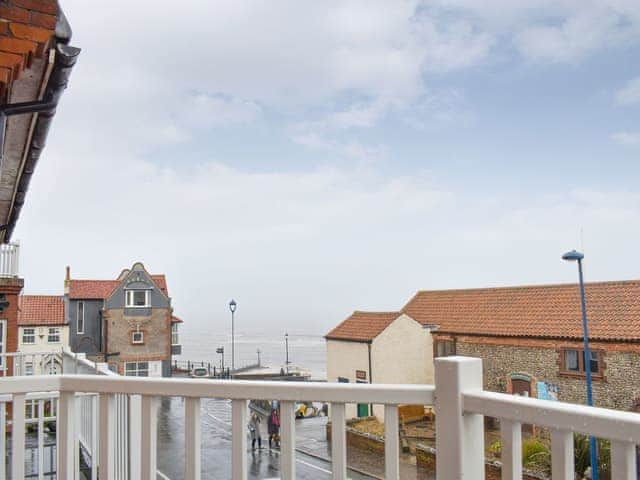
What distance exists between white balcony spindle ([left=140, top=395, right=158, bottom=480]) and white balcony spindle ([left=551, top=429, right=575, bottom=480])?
1.11 m

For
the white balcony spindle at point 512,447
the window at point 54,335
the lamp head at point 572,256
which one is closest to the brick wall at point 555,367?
the lamp head at point 572,256

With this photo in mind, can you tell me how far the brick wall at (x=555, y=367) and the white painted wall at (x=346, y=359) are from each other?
358 centimetres

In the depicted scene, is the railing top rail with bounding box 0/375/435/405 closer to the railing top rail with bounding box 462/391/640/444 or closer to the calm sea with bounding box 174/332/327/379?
the railing top rail with bounding box 462/391/640/444

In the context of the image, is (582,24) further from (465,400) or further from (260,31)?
(465,400)

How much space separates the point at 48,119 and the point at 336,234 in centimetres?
10427

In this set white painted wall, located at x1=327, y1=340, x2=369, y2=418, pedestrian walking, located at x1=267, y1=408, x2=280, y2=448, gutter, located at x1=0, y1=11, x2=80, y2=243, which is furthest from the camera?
white painted wall, located at x1=327, y1=340, x2=369, y2=418

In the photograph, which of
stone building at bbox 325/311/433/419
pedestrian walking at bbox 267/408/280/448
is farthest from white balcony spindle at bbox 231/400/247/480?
stone building at bbox 325/311/433/419

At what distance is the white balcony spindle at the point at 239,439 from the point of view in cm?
164

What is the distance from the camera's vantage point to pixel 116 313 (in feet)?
97.5

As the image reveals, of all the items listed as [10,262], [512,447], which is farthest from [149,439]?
[10,262]

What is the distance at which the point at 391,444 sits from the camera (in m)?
1.55

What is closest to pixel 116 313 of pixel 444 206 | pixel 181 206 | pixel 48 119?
pixel 48 119

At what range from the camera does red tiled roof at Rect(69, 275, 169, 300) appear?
98.3 feet

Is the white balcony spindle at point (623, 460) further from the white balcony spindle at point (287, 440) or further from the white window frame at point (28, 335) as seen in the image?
the white window frame at point (28, 335)
